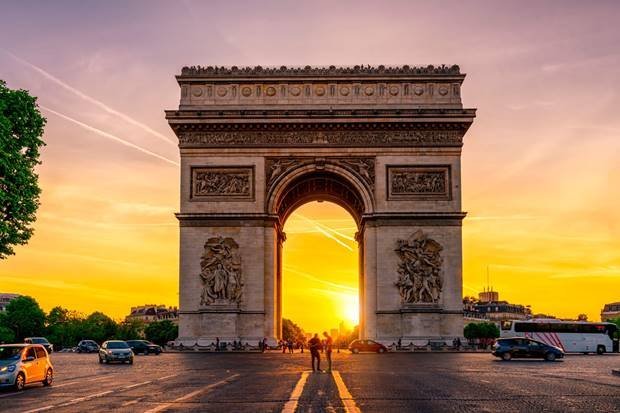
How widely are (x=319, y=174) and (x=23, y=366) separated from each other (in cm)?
3447

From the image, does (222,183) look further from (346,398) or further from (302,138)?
(346,398)

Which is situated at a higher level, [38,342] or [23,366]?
[23,366]

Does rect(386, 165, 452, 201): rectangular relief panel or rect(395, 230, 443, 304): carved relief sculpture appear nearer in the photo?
rect(395, 230, 443, 304): carved relief sculpture

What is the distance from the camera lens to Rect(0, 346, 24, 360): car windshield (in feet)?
78.6

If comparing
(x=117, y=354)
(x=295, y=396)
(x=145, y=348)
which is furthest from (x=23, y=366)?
(x=145, y=348)

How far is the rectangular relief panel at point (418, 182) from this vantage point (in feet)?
179

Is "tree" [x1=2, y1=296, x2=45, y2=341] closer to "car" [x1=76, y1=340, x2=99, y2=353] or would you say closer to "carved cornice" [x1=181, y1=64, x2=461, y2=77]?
"car" [x1=76, y1=340, x2=99, y2=353]

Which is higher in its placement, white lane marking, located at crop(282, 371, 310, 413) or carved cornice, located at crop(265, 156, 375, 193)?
carved cornice, located at crop(265, 156, 375, 193)

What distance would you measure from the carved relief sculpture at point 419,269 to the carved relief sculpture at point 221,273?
33.8 feet

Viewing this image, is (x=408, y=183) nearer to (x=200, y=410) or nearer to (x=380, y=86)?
(x=380, y=86)

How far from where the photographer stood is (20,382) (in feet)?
76.0

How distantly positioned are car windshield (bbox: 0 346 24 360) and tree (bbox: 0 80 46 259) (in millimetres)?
10516

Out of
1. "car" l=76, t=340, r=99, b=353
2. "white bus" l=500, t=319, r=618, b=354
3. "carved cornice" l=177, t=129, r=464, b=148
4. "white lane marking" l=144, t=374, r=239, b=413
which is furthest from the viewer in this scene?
"car" l=76, t=340, r=99, b=353

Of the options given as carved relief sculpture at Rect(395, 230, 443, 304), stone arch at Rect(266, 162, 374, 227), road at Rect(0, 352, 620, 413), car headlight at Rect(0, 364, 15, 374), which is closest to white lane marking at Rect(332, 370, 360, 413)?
road at Rect(0, 352, 620, 413)
